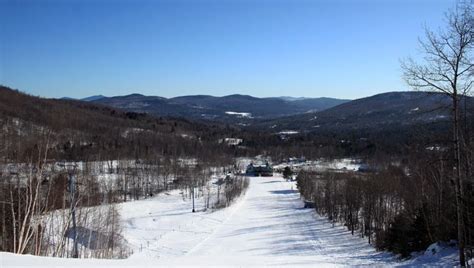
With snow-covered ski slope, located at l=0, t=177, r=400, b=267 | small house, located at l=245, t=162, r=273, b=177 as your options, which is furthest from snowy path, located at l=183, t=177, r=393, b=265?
small house, located at l=245, t=162, r=273, b=177

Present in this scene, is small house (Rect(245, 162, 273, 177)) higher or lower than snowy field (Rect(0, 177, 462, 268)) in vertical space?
higher

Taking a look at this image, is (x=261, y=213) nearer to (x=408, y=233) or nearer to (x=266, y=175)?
(x=408, y=233)

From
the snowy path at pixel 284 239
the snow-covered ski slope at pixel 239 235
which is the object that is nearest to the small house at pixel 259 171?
the snow-covered ski slope at pixel 239 235

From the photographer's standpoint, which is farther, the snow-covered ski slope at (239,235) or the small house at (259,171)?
the small house at (259,171)

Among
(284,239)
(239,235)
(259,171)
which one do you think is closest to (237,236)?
(239,235)

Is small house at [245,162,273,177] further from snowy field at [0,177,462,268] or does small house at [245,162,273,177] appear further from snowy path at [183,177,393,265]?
snowy path at [183,177,393,265]

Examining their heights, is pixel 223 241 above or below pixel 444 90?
below

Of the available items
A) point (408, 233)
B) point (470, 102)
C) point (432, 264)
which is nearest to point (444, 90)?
point (470, 102)

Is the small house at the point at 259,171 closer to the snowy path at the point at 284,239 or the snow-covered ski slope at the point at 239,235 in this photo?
the snow-covered ski slope at the point at 239,235
